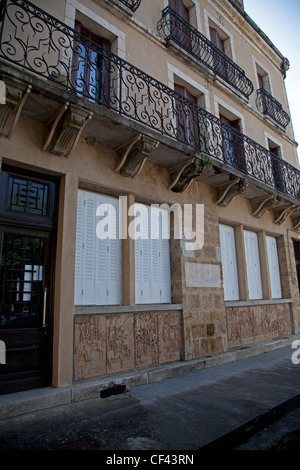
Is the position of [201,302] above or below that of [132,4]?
below

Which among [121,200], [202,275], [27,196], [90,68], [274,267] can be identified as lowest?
[202,275]

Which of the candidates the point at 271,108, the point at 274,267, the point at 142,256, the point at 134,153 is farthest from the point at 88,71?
the point at 271,108

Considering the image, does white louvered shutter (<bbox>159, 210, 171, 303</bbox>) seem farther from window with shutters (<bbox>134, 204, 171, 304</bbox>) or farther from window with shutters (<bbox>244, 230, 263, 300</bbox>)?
window with shutters (<bbox>244, 230, 263, 300</bbox>)

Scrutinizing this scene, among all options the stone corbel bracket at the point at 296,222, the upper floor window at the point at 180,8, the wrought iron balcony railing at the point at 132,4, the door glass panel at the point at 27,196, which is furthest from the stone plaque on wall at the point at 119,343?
the upper floor window at the point at 180,8

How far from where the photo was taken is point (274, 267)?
32.0 ft

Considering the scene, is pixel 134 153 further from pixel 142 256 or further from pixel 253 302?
pixel 253 302

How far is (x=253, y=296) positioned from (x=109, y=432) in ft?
21.1

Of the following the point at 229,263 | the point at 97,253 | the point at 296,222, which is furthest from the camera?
the point at 296,222

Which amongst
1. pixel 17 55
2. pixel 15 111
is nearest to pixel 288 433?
pixel 15 111

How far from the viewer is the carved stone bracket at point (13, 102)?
392 centimetres

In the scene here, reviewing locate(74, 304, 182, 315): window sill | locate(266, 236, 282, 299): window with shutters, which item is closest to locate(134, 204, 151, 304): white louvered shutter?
locate(74, 304, 182, 315): window sill

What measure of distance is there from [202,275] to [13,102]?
4879 millimetres

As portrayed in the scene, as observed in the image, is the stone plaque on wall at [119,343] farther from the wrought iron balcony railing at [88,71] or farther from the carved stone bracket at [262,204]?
the carved stone bracket at [262,204]

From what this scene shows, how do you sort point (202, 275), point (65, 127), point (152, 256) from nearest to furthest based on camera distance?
1. point (65, 127)
2. point (152, 256)
3. point (202, 275)
